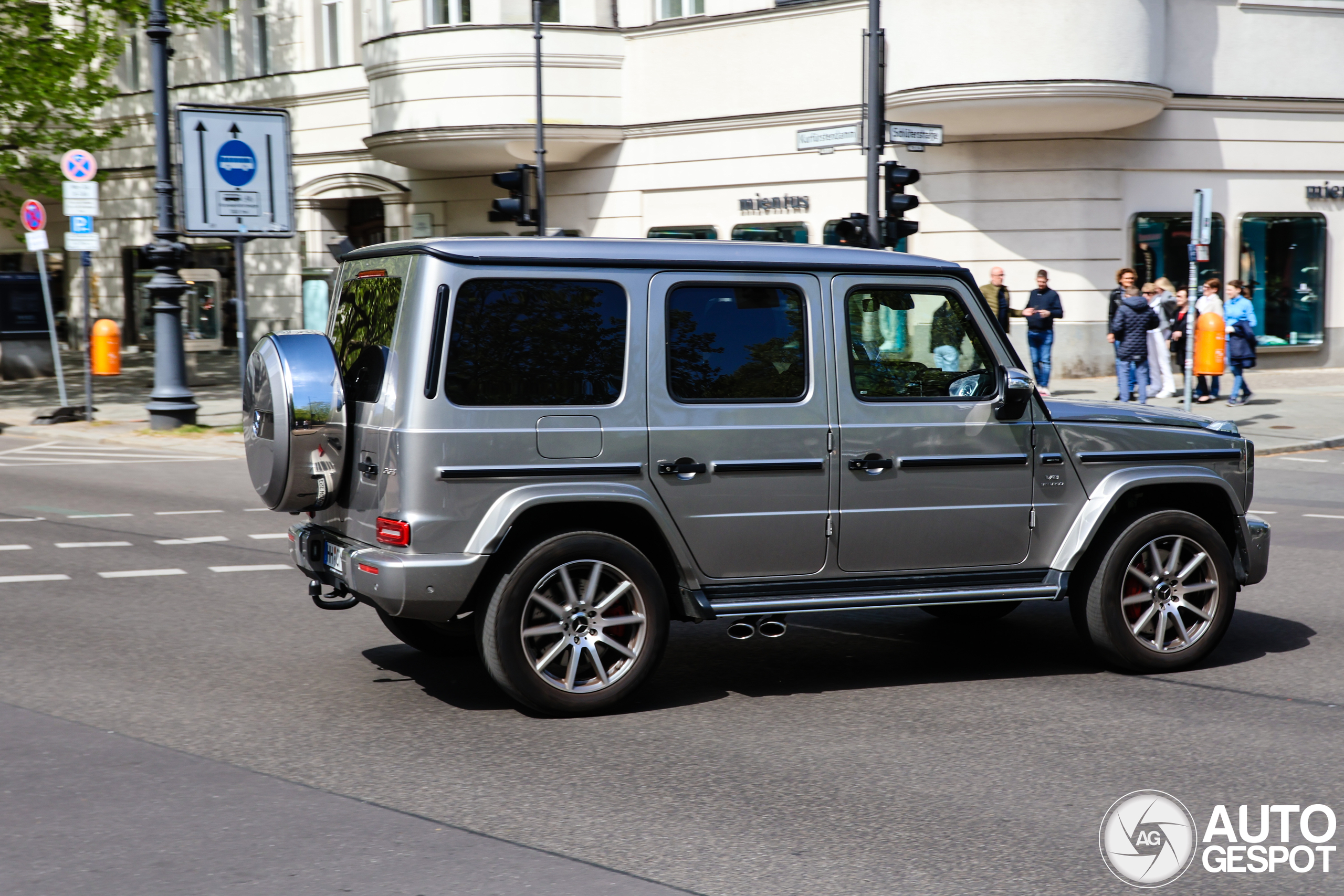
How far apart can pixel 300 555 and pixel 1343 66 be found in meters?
22.8

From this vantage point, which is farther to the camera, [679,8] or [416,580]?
[679,8]

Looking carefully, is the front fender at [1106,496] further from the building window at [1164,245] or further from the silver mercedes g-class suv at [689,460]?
the building window at [1164,245]

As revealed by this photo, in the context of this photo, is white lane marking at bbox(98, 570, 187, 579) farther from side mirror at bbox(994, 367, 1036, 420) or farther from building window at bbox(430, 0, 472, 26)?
building window at bbox(430, 0, 472, 26)

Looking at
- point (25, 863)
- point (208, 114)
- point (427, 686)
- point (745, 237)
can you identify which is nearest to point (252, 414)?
point (427, 686)

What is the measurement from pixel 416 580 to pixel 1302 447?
13937mm

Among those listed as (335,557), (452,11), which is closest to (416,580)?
(335,557)

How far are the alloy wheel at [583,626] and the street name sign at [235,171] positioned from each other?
12681 mm

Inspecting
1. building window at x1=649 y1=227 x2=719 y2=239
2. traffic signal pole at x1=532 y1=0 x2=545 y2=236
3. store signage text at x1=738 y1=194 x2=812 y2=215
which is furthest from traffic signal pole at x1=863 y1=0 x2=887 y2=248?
building window at x1=649 y1=227 x2=719 y2=239

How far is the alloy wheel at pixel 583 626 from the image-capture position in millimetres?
5477

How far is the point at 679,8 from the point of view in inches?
1021

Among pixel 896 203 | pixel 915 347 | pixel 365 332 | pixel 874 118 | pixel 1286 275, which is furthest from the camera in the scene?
pixel 1286 275

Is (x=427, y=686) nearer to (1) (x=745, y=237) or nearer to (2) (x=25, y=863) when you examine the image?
(2) (x=25, y=863)

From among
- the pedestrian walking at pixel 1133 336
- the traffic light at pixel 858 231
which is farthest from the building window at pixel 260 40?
the pedestrian walking at pixel 1133 336

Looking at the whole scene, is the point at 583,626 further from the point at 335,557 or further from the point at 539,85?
the point at 539,85
